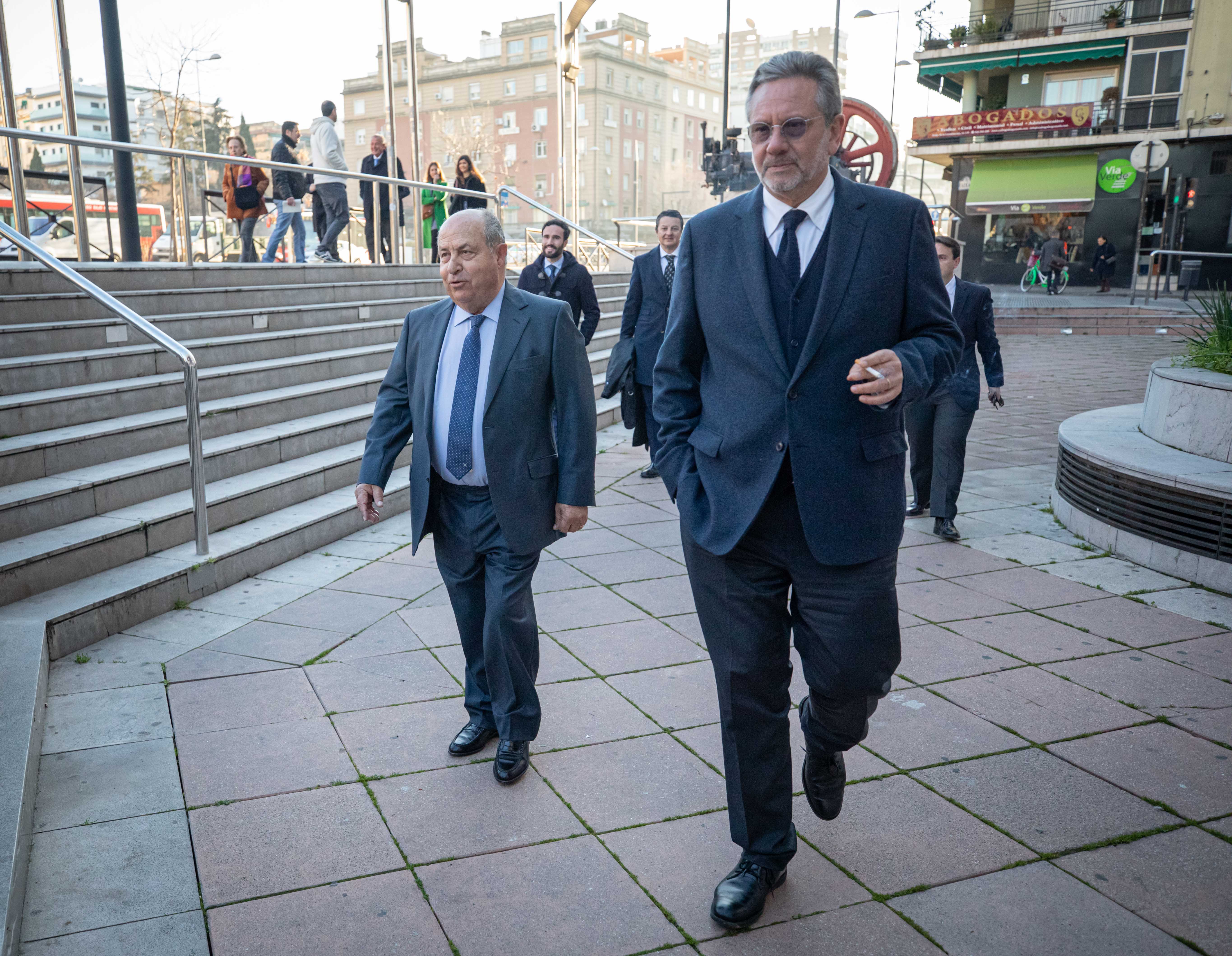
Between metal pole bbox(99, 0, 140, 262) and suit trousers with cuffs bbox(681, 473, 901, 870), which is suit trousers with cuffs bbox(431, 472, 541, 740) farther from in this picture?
metal pole bbox(99, 0, 140, 262)

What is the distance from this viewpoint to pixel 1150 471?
5234 mm

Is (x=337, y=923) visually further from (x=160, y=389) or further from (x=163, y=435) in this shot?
(x=160, y=389)

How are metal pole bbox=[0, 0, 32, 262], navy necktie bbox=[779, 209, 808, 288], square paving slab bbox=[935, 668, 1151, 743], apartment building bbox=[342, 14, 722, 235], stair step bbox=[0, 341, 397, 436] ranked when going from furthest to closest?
apartment building bbox=[342, 14, 722, 235] < metal pole bbox=[0, 0, 32, 262] < stair step bbox=[0, 341, 397, 436] < square paving slab bbox=[935, 668, 1151, 743] < navy necktie bbox=[779, 209, 808, 288]

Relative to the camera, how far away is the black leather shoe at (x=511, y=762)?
310 centimetres

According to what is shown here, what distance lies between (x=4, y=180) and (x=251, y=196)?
7.93ft

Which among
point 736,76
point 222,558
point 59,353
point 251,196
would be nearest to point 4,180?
point 251,196

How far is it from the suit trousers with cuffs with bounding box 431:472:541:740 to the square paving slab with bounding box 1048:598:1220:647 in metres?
2.76

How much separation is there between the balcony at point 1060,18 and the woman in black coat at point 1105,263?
9.62 meters

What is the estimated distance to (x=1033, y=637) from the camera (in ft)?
14.2

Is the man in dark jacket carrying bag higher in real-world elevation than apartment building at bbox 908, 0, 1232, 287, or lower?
lower

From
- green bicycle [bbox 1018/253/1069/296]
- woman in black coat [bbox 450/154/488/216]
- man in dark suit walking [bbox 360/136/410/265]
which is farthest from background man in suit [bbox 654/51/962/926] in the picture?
green bicycle [bbox 1018/253/1069/296]

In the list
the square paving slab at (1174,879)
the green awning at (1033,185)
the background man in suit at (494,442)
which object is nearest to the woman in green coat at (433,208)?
the background man in suit at (494,442)

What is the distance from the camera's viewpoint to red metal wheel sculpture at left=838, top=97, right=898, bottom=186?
16.7m

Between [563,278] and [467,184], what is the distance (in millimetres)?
5702
